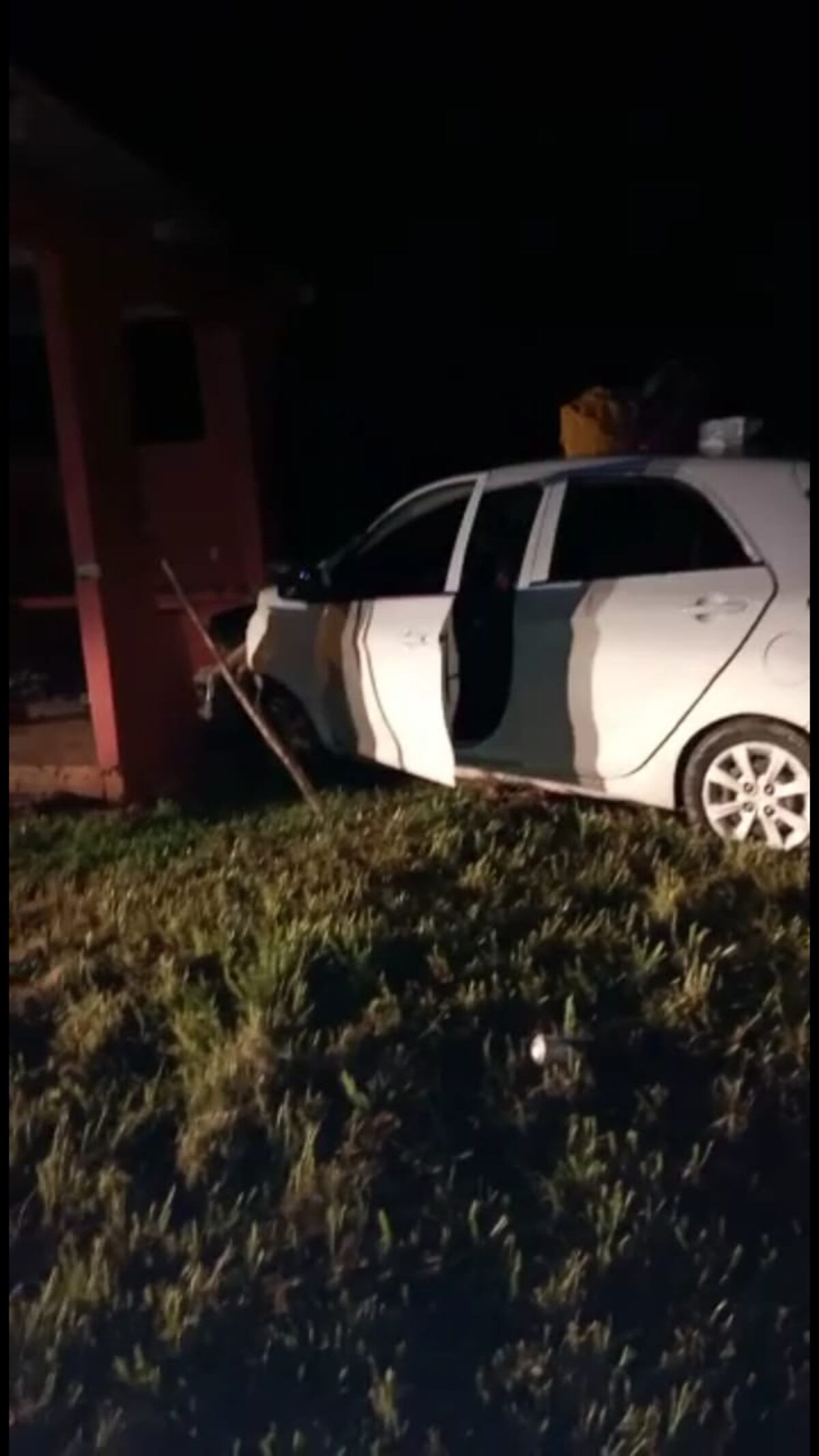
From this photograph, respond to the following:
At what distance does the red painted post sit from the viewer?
749 centimetres

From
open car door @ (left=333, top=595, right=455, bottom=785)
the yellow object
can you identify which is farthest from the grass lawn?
the yellow object

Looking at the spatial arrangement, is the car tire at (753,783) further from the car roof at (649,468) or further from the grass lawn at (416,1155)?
the car roof at (649,468)

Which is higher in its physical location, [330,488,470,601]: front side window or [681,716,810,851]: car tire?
[330,488,470,601]: front side window

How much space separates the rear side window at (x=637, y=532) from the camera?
662 centimetres

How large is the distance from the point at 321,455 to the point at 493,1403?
25.0ft

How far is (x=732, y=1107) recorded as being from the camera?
5.04m

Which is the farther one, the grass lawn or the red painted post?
the red painted post

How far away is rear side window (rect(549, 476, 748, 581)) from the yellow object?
1.16 meters

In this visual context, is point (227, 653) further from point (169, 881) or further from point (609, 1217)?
point (609, 1217)

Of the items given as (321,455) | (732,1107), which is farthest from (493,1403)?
(321,455)

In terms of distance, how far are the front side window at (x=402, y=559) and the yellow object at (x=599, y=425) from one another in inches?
33.3

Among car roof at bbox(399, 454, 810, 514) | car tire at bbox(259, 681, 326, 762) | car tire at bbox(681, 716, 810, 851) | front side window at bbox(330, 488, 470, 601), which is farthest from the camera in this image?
car tire at bbox(259, 681, 326, 762)

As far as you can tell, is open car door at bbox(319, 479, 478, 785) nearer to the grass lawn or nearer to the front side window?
the front side window

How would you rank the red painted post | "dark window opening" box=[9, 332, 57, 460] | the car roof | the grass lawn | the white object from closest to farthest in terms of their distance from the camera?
the grass lawn, the car roof, the white object, the red painted post, "dark window opening" box=[9, 332, 57, 460]
